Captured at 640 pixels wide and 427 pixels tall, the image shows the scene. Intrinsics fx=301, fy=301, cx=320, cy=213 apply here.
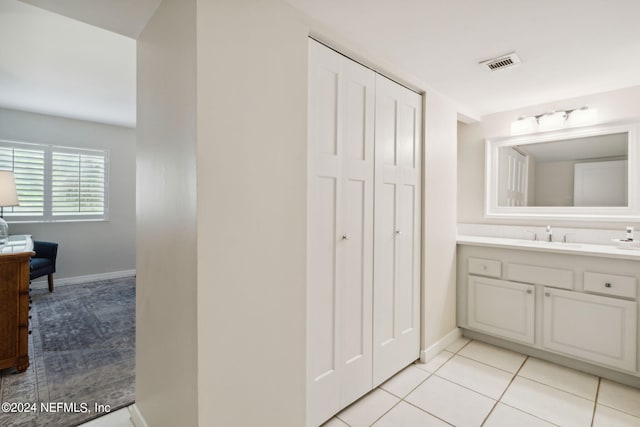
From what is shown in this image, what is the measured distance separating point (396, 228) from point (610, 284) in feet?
5.16

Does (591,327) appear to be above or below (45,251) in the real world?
below

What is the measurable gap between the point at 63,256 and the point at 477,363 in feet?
17.9

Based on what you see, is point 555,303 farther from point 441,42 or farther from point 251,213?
point 251,213

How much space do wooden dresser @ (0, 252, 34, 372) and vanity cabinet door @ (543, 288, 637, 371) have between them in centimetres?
399

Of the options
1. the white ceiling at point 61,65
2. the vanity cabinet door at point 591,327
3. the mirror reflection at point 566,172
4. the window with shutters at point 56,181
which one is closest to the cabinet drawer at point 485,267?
the vanity cabinet door at point 591,327

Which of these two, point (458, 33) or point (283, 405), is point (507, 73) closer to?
point (458, 33)

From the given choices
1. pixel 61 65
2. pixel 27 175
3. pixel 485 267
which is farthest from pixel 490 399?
pixel 27 175

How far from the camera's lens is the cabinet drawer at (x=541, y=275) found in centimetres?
232

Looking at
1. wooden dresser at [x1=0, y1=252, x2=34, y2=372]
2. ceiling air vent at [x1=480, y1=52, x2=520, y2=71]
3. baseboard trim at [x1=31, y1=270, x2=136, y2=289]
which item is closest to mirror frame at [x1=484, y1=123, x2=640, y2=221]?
ceiling air vent at [x1=480, y1=52, x2=520, y2=71]

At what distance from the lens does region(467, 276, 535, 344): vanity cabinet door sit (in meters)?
2.49

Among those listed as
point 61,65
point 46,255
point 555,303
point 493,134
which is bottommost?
point 555,303

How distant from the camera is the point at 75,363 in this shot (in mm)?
2314

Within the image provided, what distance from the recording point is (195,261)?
114 cm

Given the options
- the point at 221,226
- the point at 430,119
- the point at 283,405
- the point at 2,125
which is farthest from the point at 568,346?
the point at 2,125
